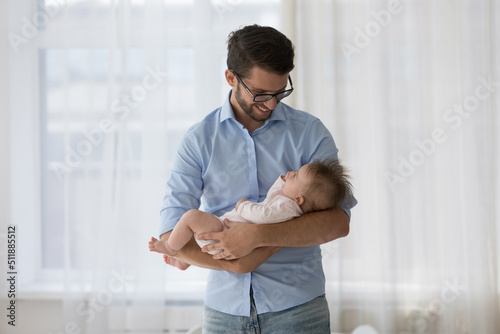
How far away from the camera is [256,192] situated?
5.47 feet

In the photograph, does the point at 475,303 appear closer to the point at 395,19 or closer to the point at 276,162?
the point at 395,19

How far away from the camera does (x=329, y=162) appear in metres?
1.64

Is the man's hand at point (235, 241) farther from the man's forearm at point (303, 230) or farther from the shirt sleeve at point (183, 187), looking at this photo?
the shirt sleeve at point (183, 187)

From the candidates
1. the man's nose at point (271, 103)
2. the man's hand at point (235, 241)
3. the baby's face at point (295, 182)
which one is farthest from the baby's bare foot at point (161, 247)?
the man's nose at point (271, 103)

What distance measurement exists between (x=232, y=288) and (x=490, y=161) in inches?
80.2

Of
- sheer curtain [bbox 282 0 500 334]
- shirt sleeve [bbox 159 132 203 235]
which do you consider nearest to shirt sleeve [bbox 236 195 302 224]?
shirt sleeve [bbox 159 132 203 235]

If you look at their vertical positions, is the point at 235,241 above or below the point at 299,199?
below

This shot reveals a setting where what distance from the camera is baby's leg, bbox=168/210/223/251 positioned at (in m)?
1.55

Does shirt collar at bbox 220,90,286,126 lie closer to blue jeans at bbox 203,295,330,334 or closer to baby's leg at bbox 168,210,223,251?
baby's leg at bbox 168,210,223,251

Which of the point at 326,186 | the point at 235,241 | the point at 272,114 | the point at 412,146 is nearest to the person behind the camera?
the point at 235,241

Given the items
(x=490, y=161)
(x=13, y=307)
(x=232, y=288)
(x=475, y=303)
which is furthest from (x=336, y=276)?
(x=13, y=307)

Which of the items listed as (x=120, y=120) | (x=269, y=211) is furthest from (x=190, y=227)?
(x=120, y=120)

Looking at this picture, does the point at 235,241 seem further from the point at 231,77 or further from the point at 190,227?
the point at 231,77

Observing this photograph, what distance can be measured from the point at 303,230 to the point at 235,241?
0.21m
